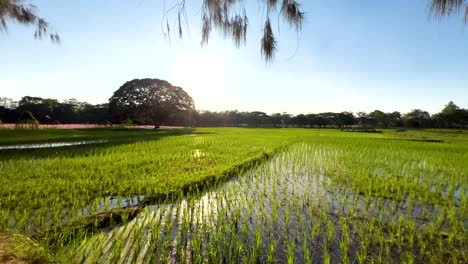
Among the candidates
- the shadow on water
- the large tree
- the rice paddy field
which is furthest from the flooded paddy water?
the large tree

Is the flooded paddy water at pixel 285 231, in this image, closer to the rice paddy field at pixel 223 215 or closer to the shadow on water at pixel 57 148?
the rice paddy field at pixel 223 215

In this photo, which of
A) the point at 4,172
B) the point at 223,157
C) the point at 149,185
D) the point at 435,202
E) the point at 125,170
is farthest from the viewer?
the point at 223,157

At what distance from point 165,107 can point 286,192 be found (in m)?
32.0

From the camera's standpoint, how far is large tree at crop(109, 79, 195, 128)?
3659 centimetres

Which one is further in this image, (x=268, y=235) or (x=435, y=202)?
(x=435, y=202)

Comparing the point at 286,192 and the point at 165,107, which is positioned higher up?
the point at 165,107

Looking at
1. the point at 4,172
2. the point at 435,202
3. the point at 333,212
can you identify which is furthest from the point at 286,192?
the point at 4,172

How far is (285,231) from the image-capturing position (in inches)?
172

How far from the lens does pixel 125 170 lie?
856 centimetres

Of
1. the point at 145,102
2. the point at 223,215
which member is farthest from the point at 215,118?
the point at 223,215

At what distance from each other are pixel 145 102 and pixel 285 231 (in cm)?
3494

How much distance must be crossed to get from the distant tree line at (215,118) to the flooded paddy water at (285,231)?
33482 millimetres

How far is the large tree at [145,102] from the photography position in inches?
1441

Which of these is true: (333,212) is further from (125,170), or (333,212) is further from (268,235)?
(125,170)
